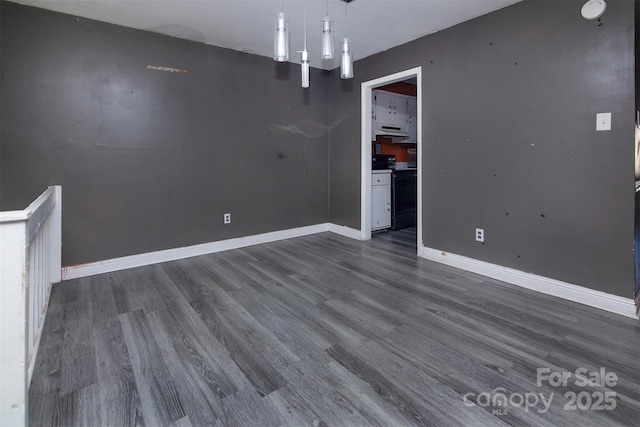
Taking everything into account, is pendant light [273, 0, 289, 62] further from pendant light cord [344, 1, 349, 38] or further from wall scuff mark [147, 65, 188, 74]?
wall scuff mark [147, 65, 188, 74]

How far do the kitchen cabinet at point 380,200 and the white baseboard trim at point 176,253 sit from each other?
857 millimetres

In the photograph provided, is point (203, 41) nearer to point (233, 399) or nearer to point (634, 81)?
point (233, 399)

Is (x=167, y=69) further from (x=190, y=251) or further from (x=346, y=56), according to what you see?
(x=346, y=56)

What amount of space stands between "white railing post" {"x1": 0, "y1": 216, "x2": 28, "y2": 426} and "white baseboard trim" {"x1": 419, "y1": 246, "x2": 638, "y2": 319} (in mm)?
3202

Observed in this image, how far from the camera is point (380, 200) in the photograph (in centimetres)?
462

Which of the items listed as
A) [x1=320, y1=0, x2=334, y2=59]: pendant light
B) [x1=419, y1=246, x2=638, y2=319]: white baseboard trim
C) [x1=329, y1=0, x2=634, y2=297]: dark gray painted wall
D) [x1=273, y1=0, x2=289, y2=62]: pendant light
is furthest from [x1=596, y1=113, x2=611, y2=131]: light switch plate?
[x1=273, y1=0, x2=289, y2=62]: pendant light

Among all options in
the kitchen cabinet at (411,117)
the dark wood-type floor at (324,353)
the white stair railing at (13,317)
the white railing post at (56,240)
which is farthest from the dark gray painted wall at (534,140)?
the white railing post at (56,240)

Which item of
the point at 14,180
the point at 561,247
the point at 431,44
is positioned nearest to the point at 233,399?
the point at 561,247

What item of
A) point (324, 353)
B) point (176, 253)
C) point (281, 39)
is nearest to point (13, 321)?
point (324, 353)

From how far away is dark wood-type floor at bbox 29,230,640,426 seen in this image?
136 cm

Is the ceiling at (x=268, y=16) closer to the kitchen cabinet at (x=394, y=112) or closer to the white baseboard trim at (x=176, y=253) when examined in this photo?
the kitchen cabinet at (x=394, y=112)

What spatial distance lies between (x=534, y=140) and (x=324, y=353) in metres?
2.36

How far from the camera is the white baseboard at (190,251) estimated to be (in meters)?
2.99

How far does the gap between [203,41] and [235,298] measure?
2819 mm
